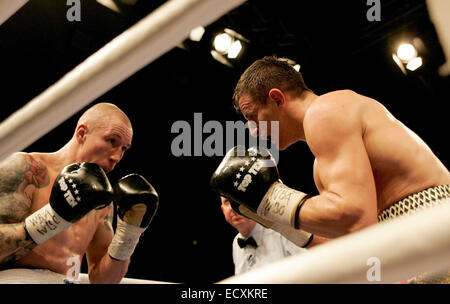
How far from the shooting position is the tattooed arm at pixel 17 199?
1513 mm

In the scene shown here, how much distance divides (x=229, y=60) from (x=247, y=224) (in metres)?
1.71

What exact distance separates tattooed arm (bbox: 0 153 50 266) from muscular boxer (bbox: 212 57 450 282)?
780 millimetres

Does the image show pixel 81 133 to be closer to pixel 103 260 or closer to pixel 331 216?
pixel 103 260

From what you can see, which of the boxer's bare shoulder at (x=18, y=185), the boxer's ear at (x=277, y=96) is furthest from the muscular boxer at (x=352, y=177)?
the boxer's bare shoulder at (x=18, y=185)

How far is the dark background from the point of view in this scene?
3254 millimetres

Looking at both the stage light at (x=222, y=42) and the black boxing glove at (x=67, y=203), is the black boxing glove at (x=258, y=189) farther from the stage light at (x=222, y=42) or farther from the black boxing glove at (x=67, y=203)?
the stage light at (x=222, y=42)

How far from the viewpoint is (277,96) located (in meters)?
1.66

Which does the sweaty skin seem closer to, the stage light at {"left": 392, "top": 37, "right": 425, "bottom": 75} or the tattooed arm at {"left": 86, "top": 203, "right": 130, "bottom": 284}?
the tattooed arm at {"left": 86, "top": 203, "right": 130, "bottom": 284}

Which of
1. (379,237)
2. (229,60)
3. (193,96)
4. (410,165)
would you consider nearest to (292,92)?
(410,165)

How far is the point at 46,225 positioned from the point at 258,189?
788 mm

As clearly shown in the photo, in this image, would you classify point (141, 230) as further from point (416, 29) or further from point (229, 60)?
point (416, 29)

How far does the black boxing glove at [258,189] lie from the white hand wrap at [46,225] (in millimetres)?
586

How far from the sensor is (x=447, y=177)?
4.10 feet

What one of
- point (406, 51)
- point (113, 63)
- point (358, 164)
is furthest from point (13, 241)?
point (406, 51)
